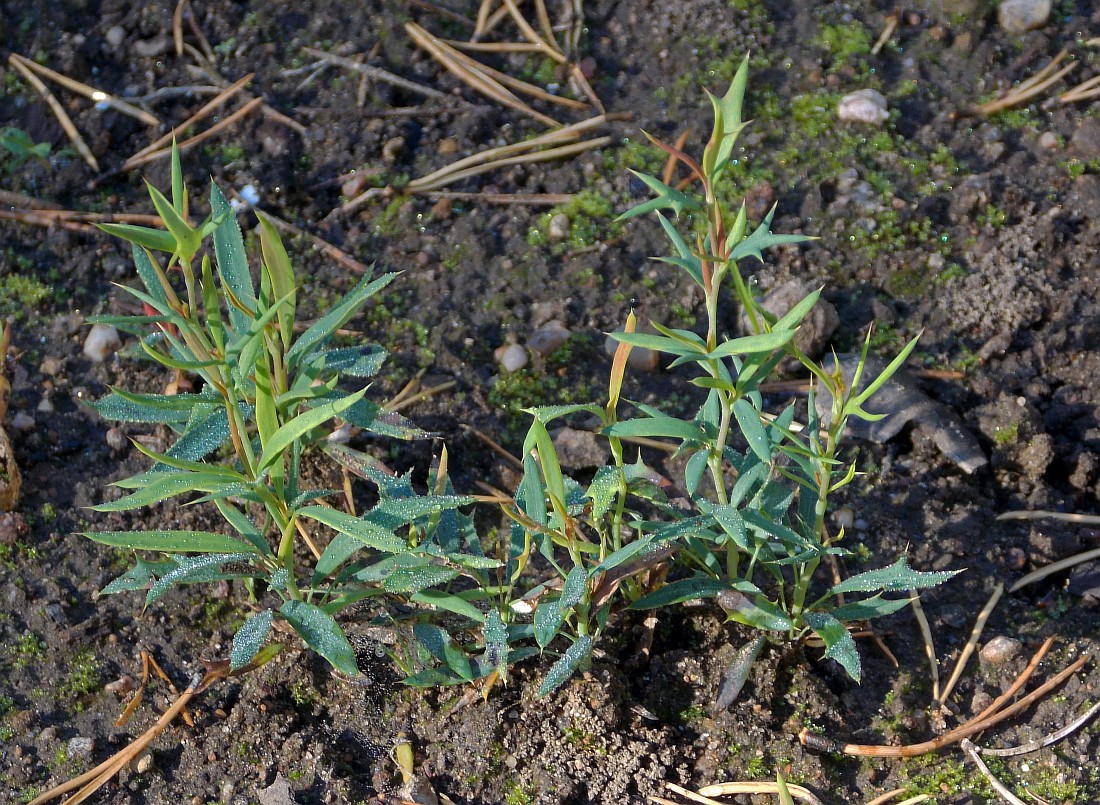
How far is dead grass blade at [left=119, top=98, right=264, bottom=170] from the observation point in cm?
314

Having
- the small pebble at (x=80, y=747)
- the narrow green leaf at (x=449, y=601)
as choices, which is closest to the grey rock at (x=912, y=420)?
the narrow green leaf at (x=449, y=601)

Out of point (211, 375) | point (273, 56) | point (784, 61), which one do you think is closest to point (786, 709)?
point (211, 375)

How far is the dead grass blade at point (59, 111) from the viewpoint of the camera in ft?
10.4

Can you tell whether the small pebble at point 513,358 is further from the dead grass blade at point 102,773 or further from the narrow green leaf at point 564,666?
the dead grass blade at point 102,773

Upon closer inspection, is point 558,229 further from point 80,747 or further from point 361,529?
point 80,747

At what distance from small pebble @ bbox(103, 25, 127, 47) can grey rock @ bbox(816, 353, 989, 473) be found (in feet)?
8.46

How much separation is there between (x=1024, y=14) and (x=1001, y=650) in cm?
226

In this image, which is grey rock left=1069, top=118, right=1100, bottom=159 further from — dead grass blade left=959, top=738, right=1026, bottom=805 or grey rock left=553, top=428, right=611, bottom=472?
dead grass blade left=959, top=738, right=1026, bottom=805

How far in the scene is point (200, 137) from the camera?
10.4 feet

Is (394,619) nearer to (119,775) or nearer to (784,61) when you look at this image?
(119,775)

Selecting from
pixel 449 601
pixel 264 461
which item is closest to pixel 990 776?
pixel 449 601

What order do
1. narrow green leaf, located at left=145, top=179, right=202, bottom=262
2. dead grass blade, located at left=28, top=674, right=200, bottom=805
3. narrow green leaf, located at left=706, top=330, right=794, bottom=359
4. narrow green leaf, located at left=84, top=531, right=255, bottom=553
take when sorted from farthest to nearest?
dead grass blade, located at left=28, top=674, right=200, bottom=805 → narrow green leaf, located at left=84, top=531, right=255, bottom=553 → narrow green leaf, located at left=706, top=330, right=794, bottom=359 → narrow green leaf, located at left=145, top=179, right=202, bottom=262

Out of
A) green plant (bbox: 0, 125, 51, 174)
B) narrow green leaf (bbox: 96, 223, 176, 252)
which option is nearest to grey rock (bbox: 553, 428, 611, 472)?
narrow green leaf (bbox: 96, 223, 176, 252)

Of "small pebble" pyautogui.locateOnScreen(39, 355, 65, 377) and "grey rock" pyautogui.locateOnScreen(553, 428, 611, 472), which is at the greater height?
"grey rock" pyautogui.locateOnScreen(553, 428, 611, 472)
